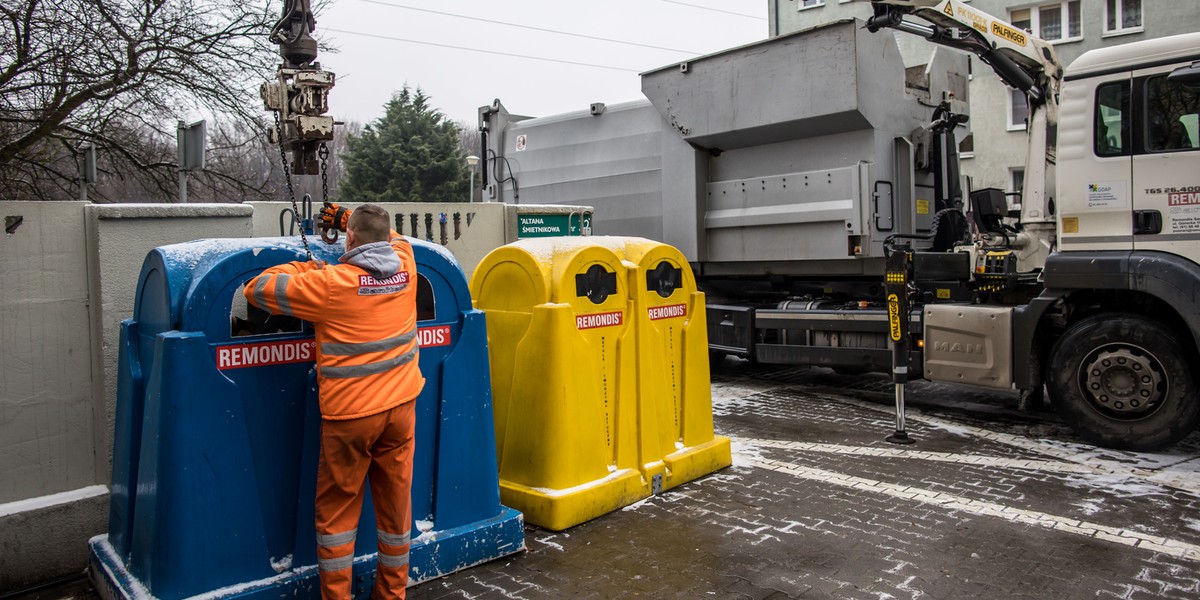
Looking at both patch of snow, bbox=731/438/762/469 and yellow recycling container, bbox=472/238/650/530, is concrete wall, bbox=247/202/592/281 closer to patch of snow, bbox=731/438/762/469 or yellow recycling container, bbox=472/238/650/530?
yellow recycling container, bbox=472/238/650/530

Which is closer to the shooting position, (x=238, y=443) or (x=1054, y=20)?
(x=238, y=443)

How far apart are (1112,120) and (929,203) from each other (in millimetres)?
2616

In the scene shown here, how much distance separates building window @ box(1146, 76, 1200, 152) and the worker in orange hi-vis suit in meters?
5.62

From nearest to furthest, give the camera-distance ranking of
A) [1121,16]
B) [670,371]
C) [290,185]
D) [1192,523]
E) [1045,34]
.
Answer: [290,185] → [1192,523] → [670,371] → [1121,16] → [1045,34]

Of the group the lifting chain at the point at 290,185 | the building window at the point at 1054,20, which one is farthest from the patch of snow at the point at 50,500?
the building window at the point at 1054,20

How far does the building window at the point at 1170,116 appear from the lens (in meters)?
6.16

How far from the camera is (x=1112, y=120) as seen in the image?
652 centimetres

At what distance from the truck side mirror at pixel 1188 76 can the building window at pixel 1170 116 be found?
4cm

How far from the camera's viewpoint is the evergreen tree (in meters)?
34.7

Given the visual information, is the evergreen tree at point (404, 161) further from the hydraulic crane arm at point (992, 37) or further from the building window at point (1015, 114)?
the hydraulic crane arm at point (992, 37)

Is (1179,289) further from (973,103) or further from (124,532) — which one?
(973,103)

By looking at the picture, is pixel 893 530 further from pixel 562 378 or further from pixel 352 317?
pixel 352 317

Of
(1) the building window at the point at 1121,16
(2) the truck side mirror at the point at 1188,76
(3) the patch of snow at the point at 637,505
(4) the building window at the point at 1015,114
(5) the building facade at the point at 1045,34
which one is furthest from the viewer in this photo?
(1) the building window at the point at 1121,16

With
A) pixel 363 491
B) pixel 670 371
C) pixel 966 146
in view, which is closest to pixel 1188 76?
pixel 966 146
